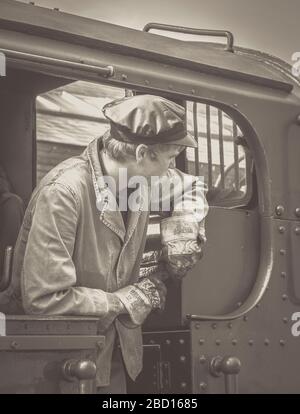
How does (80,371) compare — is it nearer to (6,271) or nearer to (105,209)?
(6,271)

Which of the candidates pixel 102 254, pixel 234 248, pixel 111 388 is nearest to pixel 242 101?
pixel 234 248

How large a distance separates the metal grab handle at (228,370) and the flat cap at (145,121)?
839 millimetres

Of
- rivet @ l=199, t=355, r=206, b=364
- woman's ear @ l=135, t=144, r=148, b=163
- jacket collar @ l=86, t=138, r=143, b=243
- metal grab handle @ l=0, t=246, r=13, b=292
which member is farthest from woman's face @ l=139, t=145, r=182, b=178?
rivet @ l=199, t=355, r=206, b=364

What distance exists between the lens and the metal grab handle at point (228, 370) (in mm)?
3209

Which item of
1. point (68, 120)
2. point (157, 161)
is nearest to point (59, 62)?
point (157, 161)

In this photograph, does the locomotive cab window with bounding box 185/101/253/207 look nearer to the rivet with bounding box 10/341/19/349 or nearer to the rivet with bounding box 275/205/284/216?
the rivet with bounding box 275/205/284/216

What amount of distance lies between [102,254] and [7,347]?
585 mm

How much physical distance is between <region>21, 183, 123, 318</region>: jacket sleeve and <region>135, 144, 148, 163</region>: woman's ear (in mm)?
318

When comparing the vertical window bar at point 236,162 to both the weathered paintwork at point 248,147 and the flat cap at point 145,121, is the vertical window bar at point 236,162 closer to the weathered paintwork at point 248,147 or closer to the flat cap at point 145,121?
the weathered paintwork at point 248,147

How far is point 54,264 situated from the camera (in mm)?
2945

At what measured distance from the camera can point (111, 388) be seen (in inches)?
124

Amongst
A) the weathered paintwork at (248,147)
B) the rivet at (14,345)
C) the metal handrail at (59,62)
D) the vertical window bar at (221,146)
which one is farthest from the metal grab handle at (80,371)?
the vertical window bar at (221,146)

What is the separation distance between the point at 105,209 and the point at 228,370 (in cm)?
77

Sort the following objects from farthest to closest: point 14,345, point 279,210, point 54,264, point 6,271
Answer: point 279,210 → point 6,271 → point 54,264 → point 14,345
